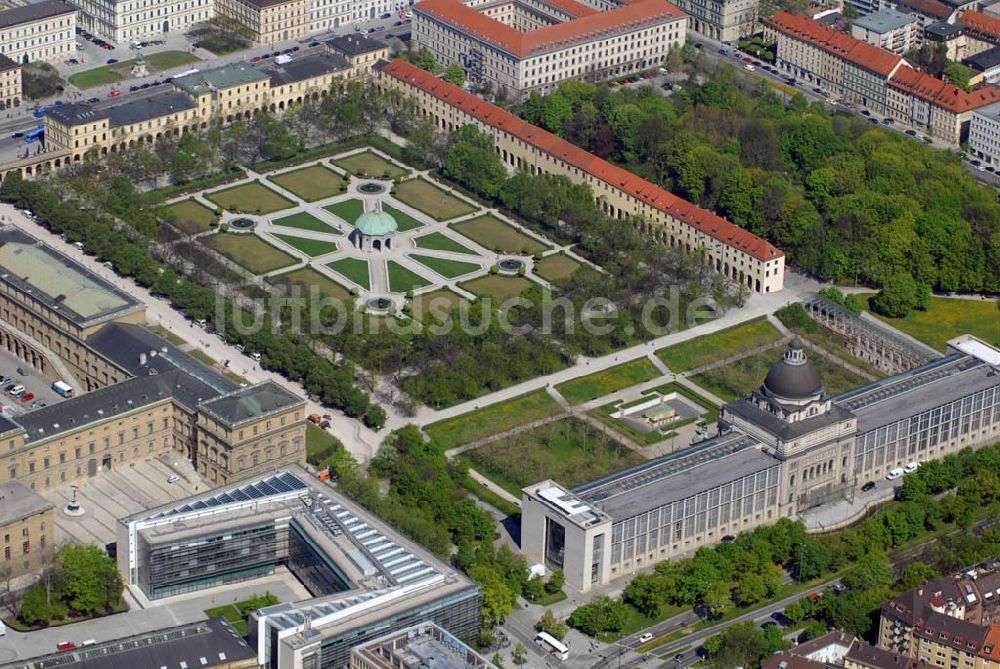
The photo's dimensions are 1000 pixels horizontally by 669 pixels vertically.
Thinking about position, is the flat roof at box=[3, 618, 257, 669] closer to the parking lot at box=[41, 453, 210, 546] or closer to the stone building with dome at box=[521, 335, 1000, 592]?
the parking lot at box=[41, 453, 210, 546]

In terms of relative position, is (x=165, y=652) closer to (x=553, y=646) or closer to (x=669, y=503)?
(x=553, y=646)

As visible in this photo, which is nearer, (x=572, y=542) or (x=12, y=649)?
(x=12, y=649)

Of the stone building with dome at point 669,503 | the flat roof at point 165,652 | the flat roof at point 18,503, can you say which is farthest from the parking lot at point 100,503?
the stone building with dome at point 669,503

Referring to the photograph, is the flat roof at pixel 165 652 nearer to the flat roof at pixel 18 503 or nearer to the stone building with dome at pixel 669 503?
the flat roof at pixel 18 503

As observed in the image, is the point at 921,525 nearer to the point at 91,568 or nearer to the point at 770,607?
the point at 770,607

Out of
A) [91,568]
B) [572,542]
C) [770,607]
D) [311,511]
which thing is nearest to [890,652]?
[770,607]

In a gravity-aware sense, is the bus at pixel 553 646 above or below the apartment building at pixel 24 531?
below
